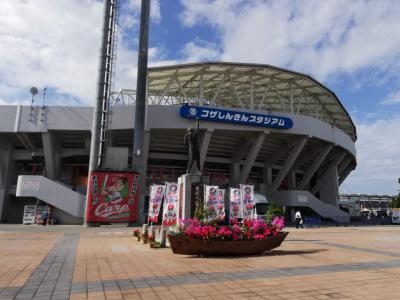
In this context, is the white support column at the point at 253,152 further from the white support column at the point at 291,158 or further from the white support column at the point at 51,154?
the white support column at the point at 51,154

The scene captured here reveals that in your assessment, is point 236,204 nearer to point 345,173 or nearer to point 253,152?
point 253,152

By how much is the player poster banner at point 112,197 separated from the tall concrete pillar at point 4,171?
1263 centimetres

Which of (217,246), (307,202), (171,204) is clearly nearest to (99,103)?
(171,204)

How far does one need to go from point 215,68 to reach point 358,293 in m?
35.3

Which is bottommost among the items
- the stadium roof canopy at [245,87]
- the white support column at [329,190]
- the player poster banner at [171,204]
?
the player poster banner at [171,204]

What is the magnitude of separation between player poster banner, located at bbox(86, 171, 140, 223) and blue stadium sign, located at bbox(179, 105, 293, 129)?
28.3ft

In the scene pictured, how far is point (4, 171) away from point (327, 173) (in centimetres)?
4260

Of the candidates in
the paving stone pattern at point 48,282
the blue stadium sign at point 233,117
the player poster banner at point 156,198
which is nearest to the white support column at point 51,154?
the blue stadium sign at point 233,117

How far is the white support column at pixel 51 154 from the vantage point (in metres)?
34.7

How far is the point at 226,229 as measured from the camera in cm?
1056

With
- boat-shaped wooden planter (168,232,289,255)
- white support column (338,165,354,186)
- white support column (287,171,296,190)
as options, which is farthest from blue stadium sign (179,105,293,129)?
white support column (338,165,354,186)

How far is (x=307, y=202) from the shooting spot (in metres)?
41.7

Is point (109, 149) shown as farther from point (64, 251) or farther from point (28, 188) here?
point (64, 251)

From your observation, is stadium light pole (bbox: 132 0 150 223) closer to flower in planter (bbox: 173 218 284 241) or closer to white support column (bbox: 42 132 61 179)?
white support column (bbox: 42 132 61 179)
